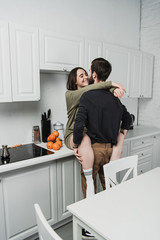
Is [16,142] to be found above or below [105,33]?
below

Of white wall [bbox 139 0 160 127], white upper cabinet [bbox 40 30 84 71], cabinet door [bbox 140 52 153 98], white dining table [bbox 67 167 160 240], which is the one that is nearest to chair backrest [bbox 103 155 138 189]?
white dining table [bbox 67 167 160 240]

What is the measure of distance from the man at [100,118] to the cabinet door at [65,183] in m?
0.24

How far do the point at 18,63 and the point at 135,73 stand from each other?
191 cm

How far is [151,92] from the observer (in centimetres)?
355

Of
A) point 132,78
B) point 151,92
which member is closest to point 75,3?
point 132,78

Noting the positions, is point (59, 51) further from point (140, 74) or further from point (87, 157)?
point (140, 74)

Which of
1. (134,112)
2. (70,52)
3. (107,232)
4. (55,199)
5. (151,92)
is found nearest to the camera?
(107,232)

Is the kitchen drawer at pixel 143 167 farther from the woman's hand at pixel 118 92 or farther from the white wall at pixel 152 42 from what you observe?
the woman's hand at pixel 118 92

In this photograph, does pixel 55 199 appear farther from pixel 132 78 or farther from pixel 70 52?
pixel 132 78

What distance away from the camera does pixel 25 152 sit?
2.01 metres

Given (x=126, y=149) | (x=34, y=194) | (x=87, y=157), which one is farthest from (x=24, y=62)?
(x=126, y=149)

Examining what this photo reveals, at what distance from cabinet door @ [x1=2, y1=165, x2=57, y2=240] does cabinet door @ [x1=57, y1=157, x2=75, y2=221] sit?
0.08m

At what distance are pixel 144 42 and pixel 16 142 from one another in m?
2.82

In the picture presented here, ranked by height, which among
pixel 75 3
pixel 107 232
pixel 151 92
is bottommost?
pixel 107 232
